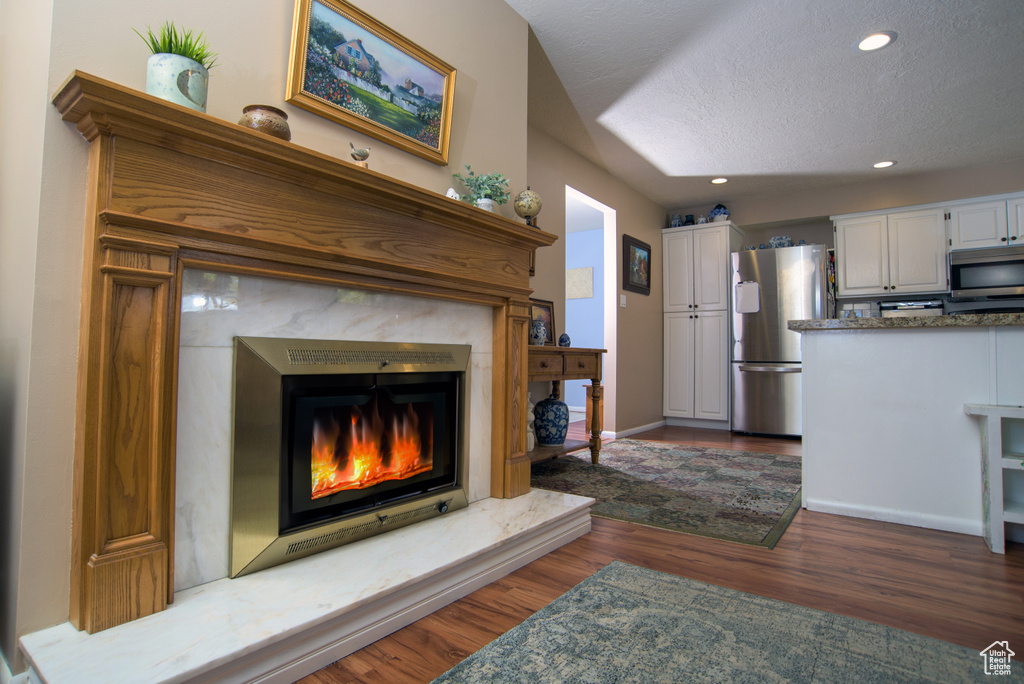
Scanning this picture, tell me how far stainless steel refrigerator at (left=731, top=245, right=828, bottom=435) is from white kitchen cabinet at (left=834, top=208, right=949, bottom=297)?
25 cm

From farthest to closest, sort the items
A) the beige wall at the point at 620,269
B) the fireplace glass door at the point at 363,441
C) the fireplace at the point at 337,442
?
the beige wall at the point at 620,269, the fireplace glass door at the point at 363,441, the fireplace at the point at 337,442

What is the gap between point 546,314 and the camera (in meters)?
3.96

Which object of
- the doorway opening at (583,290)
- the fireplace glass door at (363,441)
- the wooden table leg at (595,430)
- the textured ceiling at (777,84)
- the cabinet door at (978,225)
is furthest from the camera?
the doorway opening at (583,290)

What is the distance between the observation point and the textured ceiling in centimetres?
254

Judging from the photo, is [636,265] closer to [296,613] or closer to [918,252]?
[918,252]

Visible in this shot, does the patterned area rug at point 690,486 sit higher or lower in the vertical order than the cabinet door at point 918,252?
lower

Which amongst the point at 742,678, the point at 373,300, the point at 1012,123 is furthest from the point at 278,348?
the point at 1012,123

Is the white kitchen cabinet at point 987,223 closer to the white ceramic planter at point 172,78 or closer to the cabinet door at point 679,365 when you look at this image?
the cabinet door at point 679,365

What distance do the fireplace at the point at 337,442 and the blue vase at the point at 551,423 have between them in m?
1.41

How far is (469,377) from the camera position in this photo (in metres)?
2.17

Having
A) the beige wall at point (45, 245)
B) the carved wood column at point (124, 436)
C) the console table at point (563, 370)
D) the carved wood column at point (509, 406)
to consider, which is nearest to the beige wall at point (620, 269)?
the console table at point (563, 370)

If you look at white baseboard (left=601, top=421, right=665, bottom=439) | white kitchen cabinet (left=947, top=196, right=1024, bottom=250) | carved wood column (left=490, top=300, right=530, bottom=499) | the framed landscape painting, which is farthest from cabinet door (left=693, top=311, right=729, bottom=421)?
the framed landscape painting

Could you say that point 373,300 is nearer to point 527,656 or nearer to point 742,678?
point 527,656

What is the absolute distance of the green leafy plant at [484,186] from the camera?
Result: 7.09ft
